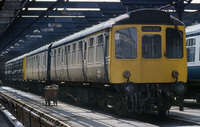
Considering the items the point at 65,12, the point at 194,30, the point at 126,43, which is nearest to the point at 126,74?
the point at 126,43

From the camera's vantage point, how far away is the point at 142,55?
13047 mm

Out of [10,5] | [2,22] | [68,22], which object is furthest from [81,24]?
[10,5]

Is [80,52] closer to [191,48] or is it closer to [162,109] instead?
[191,48]

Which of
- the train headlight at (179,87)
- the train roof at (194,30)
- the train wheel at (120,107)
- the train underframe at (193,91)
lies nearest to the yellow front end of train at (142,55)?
the train headlight at (179,87)

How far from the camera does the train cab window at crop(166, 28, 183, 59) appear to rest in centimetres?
1327

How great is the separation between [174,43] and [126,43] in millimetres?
1640

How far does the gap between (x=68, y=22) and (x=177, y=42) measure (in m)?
Answer: 18.5

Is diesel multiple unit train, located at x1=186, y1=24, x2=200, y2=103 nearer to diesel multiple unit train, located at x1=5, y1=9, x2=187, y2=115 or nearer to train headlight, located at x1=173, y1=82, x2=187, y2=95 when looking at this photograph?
diesel multiple unit train, located at x1=5, y1=9, x2=187, y2=115

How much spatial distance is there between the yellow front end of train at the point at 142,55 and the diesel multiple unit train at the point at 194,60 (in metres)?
3.25

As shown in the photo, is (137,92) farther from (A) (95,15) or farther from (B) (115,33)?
(A) (95,15)

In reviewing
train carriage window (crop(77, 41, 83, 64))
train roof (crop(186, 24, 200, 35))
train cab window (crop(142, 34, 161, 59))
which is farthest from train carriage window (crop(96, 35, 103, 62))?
train roof (crop(186, 24, 200, 35))

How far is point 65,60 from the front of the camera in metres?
19.1

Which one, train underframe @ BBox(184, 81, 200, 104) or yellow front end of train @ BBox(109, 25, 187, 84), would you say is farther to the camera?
train underframe @ BBox(184, 81, 200, 104)

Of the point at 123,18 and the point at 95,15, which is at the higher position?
the point at 95,15
